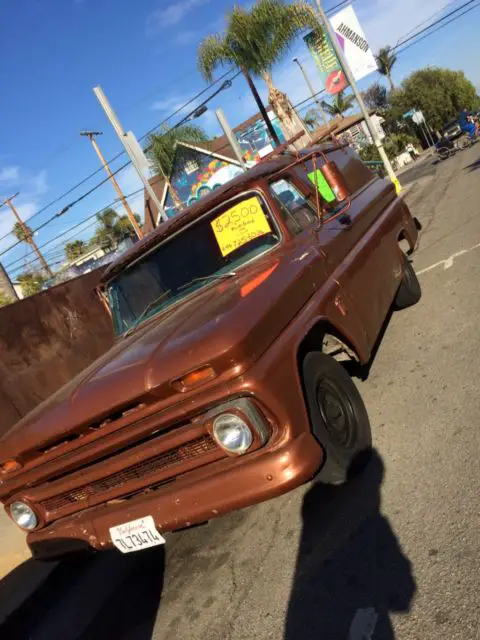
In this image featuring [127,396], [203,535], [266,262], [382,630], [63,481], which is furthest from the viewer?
[203,535]

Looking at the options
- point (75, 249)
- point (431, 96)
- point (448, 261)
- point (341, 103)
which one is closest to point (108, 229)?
point (75, 249)

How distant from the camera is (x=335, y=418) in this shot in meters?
3.01

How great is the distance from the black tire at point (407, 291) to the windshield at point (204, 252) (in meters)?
2.33

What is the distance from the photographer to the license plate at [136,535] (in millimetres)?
2670

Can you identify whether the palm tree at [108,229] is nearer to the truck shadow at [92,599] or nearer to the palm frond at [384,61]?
the palm frond at [384,61]

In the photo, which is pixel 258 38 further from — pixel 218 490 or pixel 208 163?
pixel 218 490

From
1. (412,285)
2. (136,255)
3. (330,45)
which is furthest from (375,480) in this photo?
(330,45)

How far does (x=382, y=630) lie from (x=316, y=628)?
1.05ft

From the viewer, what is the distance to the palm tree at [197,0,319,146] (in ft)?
58.0

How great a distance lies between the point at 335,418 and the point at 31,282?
35009 millimetres

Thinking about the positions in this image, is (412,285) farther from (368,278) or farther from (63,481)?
(63,481)

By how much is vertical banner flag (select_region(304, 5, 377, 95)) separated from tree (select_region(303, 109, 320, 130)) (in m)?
27.6

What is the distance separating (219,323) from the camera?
2568 millimetres

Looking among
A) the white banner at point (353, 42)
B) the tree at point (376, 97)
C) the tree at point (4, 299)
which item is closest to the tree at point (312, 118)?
the tree at point (376, 97)
